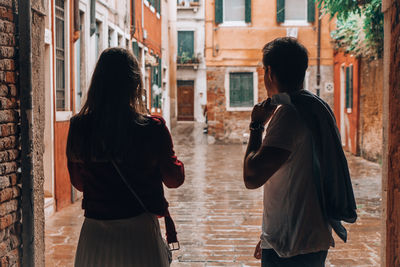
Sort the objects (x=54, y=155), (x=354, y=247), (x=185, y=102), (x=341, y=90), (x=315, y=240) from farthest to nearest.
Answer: (x=185, y=102) → (x=341, y=90) → (x=54, y=155) → (x=354, y=247) → (x=315, y=240)

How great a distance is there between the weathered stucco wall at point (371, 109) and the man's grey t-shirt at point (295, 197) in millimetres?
13060

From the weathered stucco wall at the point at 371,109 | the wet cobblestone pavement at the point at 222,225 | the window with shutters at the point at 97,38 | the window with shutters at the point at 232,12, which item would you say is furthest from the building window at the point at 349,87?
the window with shutters at the point at 97,38

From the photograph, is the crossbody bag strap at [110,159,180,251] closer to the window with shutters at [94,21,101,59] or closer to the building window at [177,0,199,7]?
the window with shutters at [94,21,101,59]

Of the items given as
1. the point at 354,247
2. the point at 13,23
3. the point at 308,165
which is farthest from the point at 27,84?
the point at 354,247

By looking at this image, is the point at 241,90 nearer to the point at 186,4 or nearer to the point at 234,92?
the point at 234,92

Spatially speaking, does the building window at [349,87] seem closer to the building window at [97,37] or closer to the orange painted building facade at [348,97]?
the orange painted building facade at [348,97]

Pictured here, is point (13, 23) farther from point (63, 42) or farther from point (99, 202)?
point (63, 42)

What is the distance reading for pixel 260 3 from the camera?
72.3 ft

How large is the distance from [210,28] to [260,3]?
211 centimetres

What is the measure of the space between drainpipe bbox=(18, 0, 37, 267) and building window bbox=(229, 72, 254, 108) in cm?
1803

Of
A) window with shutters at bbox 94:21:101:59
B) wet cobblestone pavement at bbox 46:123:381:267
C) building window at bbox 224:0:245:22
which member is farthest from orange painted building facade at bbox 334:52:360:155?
window with shutters at bbox 94:21:101:59

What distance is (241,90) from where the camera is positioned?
22125 mm

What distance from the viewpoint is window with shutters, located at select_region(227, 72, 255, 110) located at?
22.1m

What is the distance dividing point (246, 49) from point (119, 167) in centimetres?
2037
